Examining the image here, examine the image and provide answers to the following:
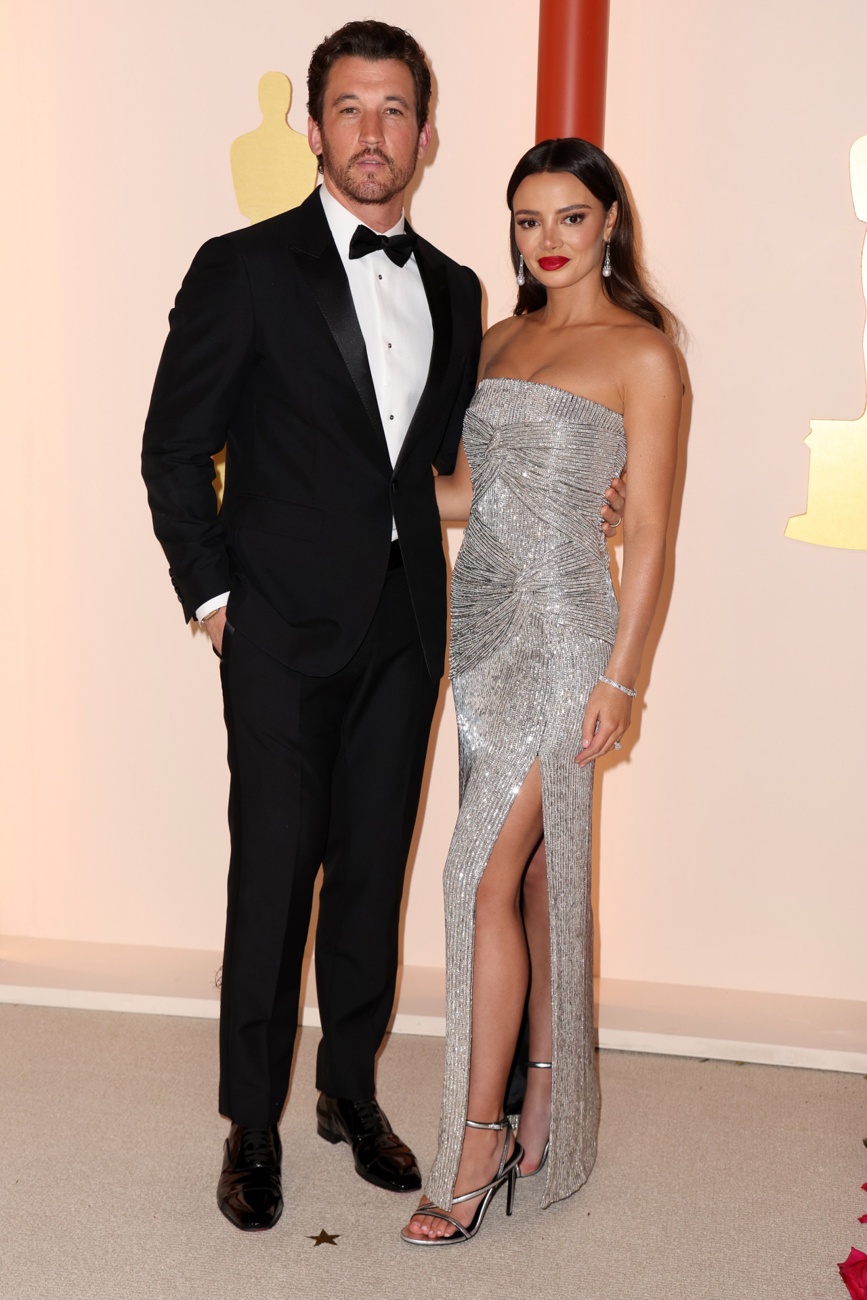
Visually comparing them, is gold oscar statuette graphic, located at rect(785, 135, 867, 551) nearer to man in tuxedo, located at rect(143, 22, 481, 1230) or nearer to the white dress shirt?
man in tuxedo, located at rect(143, 22, 481, 1230)

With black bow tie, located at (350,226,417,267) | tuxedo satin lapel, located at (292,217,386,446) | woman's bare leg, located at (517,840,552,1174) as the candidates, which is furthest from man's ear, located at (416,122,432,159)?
woman's bare leg, located at (517,840,552,1174)

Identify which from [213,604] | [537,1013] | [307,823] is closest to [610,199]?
[213,604]

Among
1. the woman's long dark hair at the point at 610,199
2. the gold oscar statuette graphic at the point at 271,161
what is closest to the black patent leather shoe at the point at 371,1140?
the woman's long dark hair at the point at 610,199

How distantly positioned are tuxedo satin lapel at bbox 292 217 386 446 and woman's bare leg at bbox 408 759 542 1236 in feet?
2.49

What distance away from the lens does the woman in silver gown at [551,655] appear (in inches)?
93.2

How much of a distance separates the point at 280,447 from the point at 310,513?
136 mm

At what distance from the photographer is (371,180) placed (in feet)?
7.81

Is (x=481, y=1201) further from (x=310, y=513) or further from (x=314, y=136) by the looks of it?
(x=314, y=136)

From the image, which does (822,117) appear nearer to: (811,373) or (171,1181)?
(811,373)

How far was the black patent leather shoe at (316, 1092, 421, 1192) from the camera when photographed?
2.56m

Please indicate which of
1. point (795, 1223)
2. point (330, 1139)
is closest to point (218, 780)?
point (330, 1139)

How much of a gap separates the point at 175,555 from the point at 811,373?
1726 mm

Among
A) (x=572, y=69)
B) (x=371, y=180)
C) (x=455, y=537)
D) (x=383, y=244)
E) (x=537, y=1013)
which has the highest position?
(x=572, y=69)

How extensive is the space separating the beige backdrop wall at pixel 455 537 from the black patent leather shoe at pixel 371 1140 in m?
0.92
